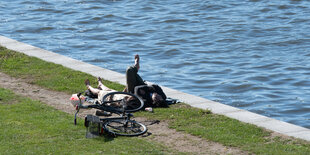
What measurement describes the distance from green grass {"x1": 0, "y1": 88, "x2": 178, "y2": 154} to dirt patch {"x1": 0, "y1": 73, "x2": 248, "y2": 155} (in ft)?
1.07

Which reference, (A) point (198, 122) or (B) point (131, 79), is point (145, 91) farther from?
(A) point (198, 122)

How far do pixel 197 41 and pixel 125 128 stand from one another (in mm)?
12843

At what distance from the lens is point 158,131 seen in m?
10.1

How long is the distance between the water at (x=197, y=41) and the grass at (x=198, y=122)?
9.70 ft

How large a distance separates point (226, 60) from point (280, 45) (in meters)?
3.25

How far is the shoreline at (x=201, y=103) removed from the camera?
10.3 meters

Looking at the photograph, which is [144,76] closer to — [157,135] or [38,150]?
[157,135]

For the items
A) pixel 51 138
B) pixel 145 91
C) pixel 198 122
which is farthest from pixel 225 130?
pixel 51 138

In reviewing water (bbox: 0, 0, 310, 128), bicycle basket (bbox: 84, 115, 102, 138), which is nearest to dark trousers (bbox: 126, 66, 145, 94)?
bicycle basket (bbox: 84, 115, 102, 138)

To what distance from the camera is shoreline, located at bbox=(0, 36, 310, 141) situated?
Answer: 10258 mm

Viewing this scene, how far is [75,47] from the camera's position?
21.2 m

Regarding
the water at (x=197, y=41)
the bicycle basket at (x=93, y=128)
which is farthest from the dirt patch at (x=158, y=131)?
the water at (x=197, y=41)

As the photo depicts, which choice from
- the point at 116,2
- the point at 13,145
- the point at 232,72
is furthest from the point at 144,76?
the point at 116,2

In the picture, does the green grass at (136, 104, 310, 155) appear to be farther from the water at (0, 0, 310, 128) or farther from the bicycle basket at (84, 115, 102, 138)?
the water at (0, 0, 310, 128)
